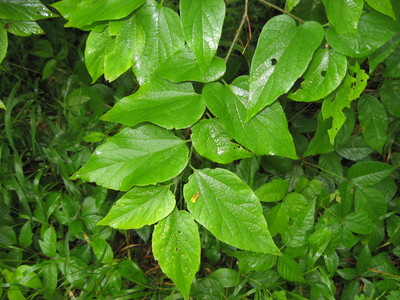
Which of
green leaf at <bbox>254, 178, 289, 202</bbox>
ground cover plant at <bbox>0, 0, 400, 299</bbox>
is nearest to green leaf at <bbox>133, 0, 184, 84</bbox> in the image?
ground cover plant at <bbox>0, 0, 400, 299</bbox>

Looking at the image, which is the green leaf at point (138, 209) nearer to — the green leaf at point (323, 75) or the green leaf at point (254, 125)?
the green leaf at point (254, 125)

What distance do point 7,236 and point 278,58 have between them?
5.71 feet

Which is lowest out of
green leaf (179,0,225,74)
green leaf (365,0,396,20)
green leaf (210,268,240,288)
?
green leaf (210,268,240,288)

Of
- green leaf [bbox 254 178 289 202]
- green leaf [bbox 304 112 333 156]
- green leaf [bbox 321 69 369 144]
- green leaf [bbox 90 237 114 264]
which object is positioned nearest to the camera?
green leaf [bbox 321 69 369 144]

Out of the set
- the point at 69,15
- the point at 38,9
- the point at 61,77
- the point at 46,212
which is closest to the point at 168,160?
the point at 69,15

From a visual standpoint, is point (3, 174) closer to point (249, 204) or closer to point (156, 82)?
point (156, 82)

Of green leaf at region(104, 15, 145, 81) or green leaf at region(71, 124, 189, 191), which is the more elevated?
green leaf at region(104, 15, 145, 81)

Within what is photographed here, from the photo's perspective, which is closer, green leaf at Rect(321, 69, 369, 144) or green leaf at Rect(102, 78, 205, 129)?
green leaf at Rect(102, 78, 205, 129)

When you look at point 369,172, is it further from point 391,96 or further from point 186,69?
point 186,69

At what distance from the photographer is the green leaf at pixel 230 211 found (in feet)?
2.81

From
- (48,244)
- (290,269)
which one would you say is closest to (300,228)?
(290,269)

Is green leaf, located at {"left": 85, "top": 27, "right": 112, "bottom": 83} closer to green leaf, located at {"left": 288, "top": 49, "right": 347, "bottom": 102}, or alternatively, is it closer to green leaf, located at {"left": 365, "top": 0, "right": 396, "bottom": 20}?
green leaf, located at {"left": 288, "top": 49, "right": 347, "bottom": 102}

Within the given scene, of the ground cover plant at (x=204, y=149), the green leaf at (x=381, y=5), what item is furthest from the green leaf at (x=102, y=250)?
the green leaf at (x=381, y=5)

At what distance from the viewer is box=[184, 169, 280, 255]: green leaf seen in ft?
2.81
